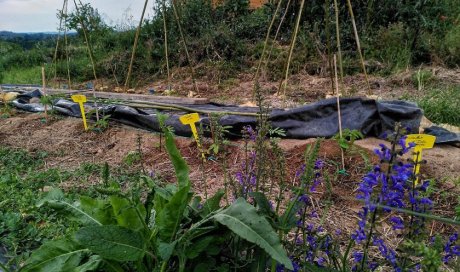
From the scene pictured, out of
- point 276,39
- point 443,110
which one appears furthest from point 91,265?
point 276,39

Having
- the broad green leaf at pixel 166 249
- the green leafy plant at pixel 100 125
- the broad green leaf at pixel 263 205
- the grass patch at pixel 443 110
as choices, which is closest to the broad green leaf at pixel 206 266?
the broad green leaf at pixel 166 249

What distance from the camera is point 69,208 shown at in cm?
151

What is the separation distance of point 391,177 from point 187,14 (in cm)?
924

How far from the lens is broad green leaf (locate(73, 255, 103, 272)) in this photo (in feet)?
4.20

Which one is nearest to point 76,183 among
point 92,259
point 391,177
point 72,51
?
point 92,259

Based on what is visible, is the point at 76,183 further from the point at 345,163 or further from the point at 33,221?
the point at 345,163

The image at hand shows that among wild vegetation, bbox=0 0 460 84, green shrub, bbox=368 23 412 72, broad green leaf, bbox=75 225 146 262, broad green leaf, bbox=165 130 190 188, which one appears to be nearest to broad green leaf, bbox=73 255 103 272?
broad green leaf, bbox=75 225 146 262

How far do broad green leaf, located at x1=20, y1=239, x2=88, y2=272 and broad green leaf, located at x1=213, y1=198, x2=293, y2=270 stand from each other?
0.53 meters

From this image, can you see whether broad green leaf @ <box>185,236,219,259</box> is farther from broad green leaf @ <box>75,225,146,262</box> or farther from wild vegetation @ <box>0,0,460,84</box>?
wild vegetation @ <box>0,0,460,84</box>

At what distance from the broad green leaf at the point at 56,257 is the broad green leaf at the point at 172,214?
0.33 metres

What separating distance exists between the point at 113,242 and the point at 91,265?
0.18 metres

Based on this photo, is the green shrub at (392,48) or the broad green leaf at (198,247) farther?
the green shrub at (392,48)

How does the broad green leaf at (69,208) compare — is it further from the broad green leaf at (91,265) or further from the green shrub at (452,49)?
the green shrub at (452,49)

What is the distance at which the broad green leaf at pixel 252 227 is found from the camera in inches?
41.8
